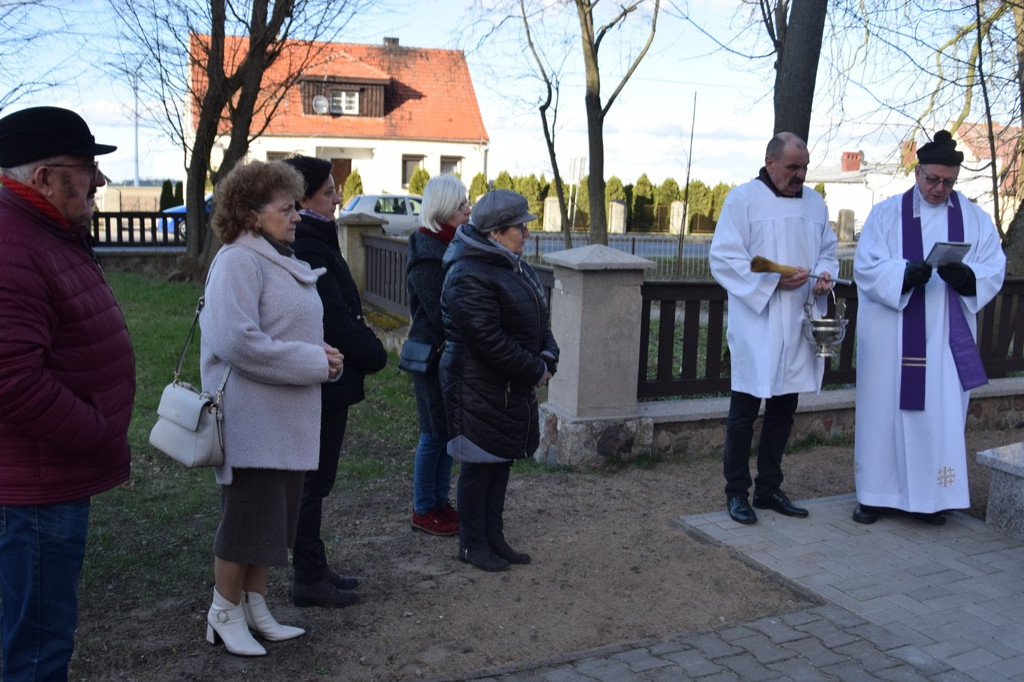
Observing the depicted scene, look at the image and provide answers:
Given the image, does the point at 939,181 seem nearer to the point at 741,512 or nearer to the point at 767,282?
the point at 767,282

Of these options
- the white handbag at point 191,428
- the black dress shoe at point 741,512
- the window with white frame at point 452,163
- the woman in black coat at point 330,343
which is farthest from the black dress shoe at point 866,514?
the window with white frame at point 452,163

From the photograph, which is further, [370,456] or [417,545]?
[370,456]

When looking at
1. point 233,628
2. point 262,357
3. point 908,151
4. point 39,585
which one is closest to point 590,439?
point 233,628

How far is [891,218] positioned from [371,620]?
3.62m

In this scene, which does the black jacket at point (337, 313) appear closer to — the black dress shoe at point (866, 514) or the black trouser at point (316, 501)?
the black trouser at point (316, 501)

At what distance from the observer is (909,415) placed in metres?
5.29

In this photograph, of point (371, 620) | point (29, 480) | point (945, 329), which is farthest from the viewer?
point (945, 329)

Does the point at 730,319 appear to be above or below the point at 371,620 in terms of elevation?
above

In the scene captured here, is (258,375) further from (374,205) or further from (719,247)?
(374,205)

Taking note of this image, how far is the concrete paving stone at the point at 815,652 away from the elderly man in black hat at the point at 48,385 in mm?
2673

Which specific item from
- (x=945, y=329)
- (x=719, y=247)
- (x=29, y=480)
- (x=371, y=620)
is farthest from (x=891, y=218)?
(x=29, y=480)

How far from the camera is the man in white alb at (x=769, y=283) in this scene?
5066 millimetres

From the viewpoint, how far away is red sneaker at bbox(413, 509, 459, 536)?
5.02 m

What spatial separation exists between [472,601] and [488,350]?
1132 mm
